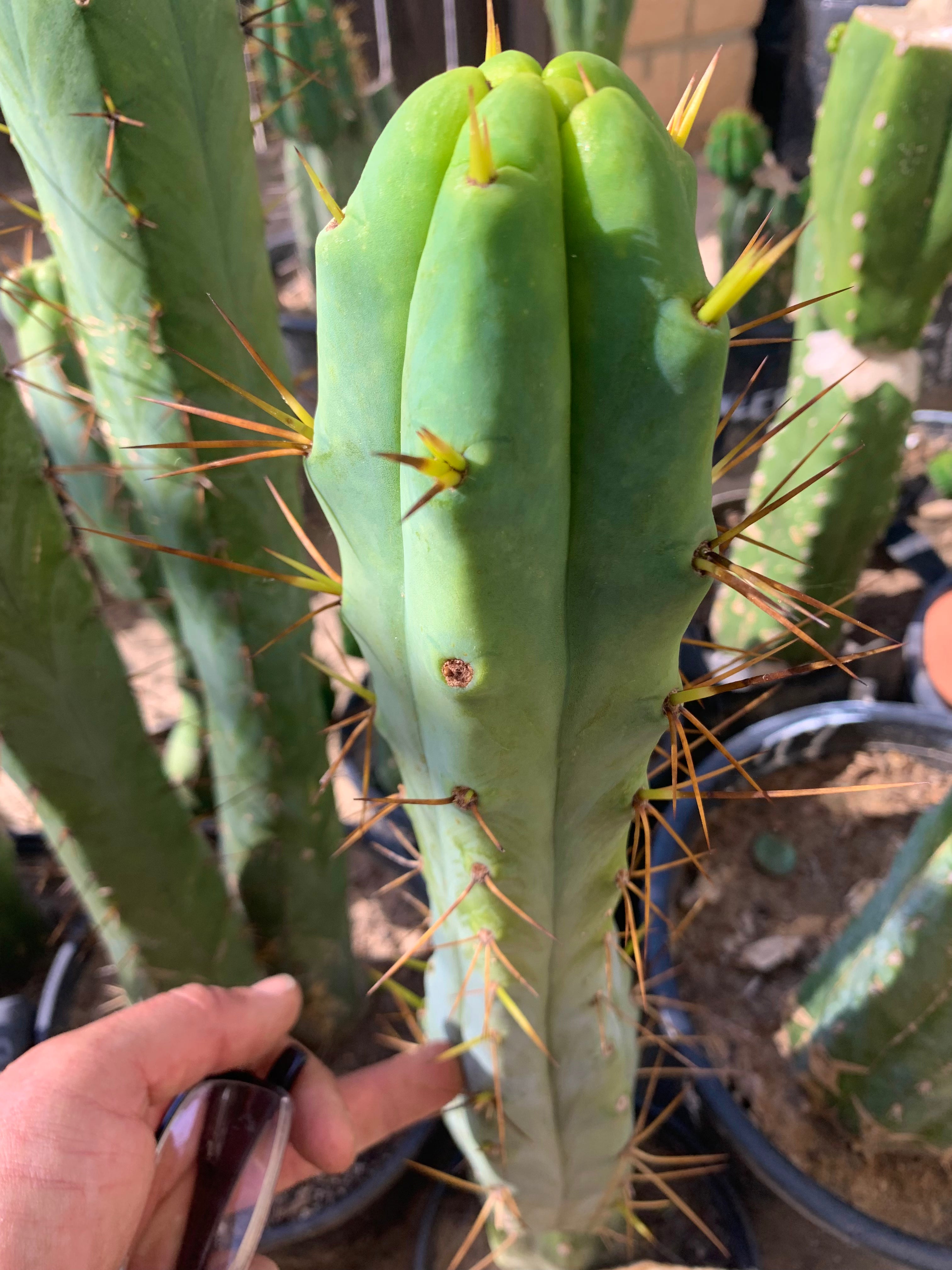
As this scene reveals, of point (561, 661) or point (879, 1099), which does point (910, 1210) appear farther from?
point (561, 661)

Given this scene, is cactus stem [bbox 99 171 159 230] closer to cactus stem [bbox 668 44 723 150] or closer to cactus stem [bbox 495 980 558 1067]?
cactus stem [bbox 668 44 723 150]

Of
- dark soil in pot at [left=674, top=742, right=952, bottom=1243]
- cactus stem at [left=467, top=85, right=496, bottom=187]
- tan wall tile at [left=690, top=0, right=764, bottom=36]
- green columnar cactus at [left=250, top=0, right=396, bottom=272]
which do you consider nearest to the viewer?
cactus stem at [left=467, top=85, right=496, bottom=187]

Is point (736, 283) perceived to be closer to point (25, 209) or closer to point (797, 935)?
point (25, 209)

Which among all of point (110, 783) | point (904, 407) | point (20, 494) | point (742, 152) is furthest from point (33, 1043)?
point (742, 152)

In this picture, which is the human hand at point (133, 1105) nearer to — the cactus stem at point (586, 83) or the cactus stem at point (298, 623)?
the cactus stem at point (298, 623)

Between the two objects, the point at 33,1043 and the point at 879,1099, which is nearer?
the point at 879,1099

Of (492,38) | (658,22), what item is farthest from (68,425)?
(658,22)

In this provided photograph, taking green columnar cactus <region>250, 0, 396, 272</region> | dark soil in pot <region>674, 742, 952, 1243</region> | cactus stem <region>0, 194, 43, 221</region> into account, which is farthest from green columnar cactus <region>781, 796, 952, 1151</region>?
green columnar cactus <region>250, 0, 396, 272</region>
